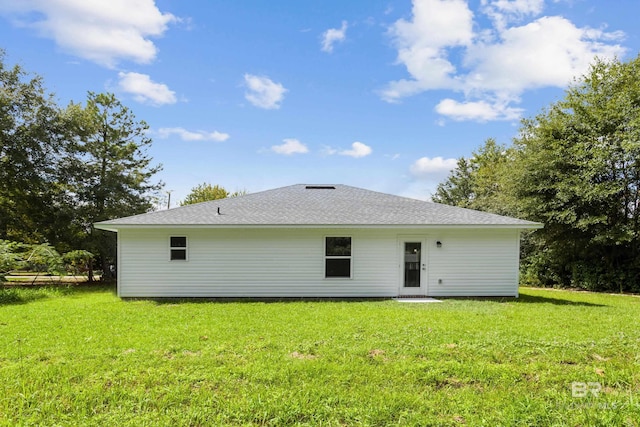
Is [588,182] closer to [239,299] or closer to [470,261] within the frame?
[470,261]

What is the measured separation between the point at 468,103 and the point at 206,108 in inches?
513

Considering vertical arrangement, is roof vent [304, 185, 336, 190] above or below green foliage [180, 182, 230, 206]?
below

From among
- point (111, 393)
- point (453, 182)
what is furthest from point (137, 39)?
point (453, 182)

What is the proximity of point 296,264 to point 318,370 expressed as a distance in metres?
6.38

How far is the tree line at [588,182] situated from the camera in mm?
13312

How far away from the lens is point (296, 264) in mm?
10625

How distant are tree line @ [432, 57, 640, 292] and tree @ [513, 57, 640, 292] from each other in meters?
0.03

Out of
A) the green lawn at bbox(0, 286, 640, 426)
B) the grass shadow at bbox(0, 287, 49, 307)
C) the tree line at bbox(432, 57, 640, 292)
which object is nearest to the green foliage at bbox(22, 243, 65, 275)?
the grass shadow at bbox(0, 287, 49, 307)

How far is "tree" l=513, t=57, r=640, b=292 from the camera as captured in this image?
523 inches

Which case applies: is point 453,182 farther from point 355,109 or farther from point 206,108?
point 206,108

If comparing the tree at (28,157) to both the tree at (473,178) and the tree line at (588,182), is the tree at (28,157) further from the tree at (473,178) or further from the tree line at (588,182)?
the tree at (473,178)

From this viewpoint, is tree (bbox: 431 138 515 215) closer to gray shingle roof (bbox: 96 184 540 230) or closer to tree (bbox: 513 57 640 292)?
tree (bbox: 513 57 640 292)

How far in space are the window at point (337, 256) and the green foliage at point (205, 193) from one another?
2565 cm

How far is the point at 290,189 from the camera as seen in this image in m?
14.5
